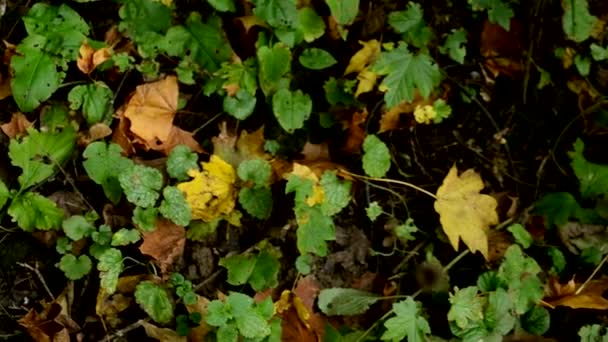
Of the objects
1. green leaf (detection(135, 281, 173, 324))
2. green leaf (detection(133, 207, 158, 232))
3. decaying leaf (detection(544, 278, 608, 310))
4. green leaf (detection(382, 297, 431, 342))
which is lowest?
decaying leaf (detection(544, 278, 608, 310))

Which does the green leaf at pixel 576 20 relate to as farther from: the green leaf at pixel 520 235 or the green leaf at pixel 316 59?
the green leaf at pixel 316 59

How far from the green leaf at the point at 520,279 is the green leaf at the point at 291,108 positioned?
31.2 inches

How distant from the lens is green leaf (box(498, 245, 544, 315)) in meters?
2.41

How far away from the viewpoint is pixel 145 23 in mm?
2480

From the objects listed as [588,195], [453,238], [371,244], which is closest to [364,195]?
[371,244]

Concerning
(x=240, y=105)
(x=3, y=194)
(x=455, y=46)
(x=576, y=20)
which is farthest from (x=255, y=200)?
(x=576, y=20)

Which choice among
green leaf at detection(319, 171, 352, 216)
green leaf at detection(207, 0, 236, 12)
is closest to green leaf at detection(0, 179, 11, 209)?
green leaf at detection(207, 0, 236, 12)

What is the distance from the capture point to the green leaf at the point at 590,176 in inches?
99.9

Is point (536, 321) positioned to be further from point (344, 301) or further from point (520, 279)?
point (344, 301)

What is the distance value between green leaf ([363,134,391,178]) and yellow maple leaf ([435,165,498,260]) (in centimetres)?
22

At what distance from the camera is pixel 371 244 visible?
2574 mm

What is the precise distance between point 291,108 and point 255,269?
1.75ft

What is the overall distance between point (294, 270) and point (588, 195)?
1.02 metres

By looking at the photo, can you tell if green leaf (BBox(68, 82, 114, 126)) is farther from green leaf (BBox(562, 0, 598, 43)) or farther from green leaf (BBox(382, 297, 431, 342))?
green leaf (BBox(562, 0, 598, 43))
